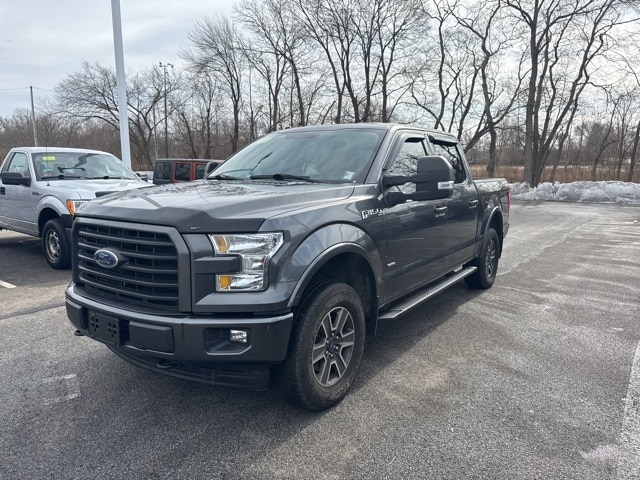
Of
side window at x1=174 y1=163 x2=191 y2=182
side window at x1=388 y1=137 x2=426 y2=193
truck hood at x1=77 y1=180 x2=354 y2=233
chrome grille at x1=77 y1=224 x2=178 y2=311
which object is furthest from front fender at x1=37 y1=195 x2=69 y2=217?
side window at x1=174 y1=163 x2=191 y2=182

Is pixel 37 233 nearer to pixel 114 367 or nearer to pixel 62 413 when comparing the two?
pixel 114 367

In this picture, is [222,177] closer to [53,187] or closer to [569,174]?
[53,187]

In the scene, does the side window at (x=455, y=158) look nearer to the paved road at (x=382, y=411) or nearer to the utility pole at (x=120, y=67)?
the paved road at (x=382, y=411)

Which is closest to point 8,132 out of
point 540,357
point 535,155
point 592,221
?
point 535,155

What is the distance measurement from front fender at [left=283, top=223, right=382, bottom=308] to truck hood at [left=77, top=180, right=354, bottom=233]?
0.74 ft

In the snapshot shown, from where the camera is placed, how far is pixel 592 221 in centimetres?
1466

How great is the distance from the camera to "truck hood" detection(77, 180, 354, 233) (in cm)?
263

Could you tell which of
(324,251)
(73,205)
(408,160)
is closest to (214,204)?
(324,251)

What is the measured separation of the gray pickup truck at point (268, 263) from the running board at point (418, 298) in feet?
0.10

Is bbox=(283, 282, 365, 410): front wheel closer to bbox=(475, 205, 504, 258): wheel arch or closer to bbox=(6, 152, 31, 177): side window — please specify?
bbox=(475, 205, 504, 258): wheel arch

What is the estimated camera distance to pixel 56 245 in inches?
284

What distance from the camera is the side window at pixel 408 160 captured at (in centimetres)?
392

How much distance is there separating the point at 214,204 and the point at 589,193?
24.4 m

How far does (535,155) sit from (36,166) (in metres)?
30.4
